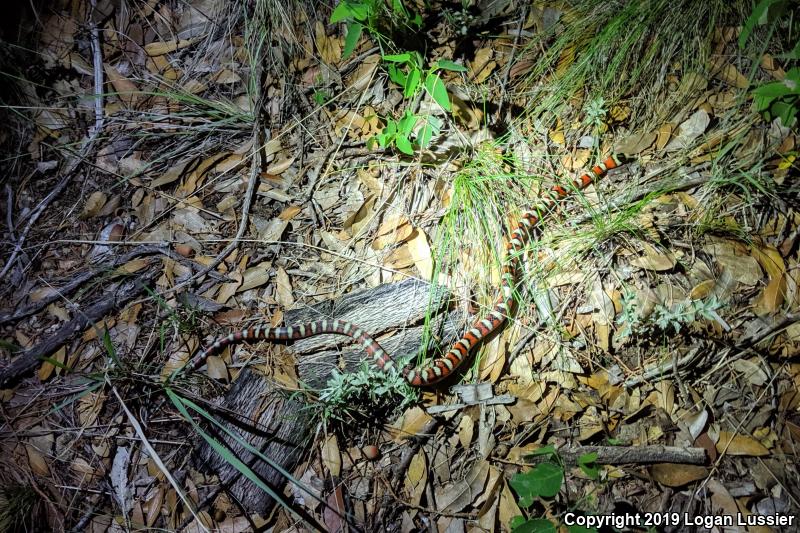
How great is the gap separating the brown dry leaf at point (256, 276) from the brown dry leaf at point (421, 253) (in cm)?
107

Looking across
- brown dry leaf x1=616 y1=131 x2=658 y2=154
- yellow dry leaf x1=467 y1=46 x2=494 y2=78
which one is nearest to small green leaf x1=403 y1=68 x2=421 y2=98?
yellow dry leaf x1=467 y1=46 x2=494 y2=78

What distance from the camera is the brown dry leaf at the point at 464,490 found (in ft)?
8.42

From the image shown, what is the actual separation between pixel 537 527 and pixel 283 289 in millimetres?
2174

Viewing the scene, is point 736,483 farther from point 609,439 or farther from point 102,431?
point 102,431

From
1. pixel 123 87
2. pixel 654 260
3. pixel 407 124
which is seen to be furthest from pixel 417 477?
pixel 123 87

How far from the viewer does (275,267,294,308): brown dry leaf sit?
3.30 m

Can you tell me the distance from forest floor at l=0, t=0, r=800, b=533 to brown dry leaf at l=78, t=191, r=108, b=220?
0.09 feet

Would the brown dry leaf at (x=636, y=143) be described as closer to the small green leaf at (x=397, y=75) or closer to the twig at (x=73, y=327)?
the small green leaf at (x=397, y=75)

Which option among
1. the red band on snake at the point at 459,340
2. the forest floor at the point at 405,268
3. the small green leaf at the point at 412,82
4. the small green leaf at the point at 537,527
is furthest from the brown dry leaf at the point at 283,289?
the small green leaf at the point at 537,527

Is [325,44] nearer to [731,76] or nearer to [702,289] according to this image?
[731,76]

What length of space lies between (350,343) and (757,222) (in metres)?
2.62

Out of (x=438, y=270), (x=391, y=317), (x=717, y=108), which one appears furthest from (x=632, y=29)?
(x=391, y=317)

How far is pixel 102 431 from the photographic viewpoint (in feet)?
10.2

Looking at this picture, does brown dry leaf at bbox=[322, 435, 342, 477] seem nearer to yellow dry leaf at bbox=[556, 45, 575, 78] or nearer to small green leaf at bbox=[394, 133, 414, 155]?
small green leaf at bbox=[394, 133, 414, 155]
